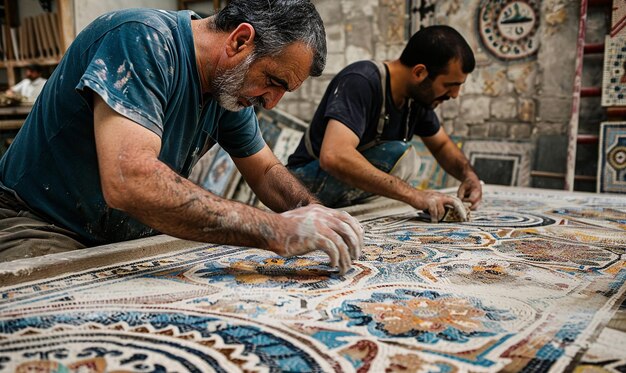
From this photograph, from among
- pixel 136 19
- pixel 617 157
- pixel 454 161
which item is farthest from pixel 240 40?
pixel 617 157

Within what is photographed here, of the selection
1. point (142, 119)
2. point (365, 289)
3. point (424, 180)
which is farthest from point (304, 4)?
point (424, 180)

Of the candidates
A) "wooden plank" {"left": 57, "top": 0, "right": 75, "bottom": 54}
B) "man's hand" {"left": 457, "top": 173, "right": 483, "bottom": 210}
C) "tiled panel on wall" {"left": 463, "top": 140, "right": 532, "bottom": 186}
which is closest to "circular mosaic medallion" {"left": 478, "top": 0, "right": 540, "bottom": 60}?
"tiled panel on wall" {"left": 463, "top": 140, "right": 532, "bottom": 186}

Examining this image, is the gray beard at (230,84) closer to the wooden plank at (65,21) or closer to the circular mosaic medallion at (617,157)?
the circular mosaic medallion at (617,157)

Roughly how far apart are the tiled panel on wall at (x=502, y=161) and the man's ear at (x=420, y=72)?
108 inches

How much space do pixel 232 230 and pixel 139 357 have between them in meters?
0.51

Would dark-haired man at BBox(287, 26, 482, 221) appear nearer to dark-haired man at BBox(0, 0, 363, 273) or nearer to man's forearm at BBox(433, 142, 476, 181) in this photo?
man's forearm at BBox(433, 142, 476, 181)

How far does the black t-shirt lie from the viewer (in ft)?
9.92

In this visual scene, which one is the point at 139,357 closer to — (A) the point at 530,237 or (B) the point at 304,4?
(B) the point at 304,4

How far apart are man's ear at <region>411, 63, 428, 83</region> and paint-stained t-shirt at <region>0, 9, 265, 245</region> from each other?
130 cm

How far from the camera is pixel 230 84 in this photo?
1.80m

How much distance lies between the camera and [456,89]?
10.6 feet

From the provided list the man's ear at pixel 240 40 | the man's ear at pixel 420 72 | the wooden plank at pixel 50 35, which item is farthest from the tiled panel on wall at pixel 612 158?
the wooden plank at pixel 50 35

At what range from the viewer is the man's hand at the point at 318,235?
1.49 meters

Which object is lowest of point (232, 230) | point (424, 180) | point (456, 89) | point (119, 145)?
point (424, 180)
